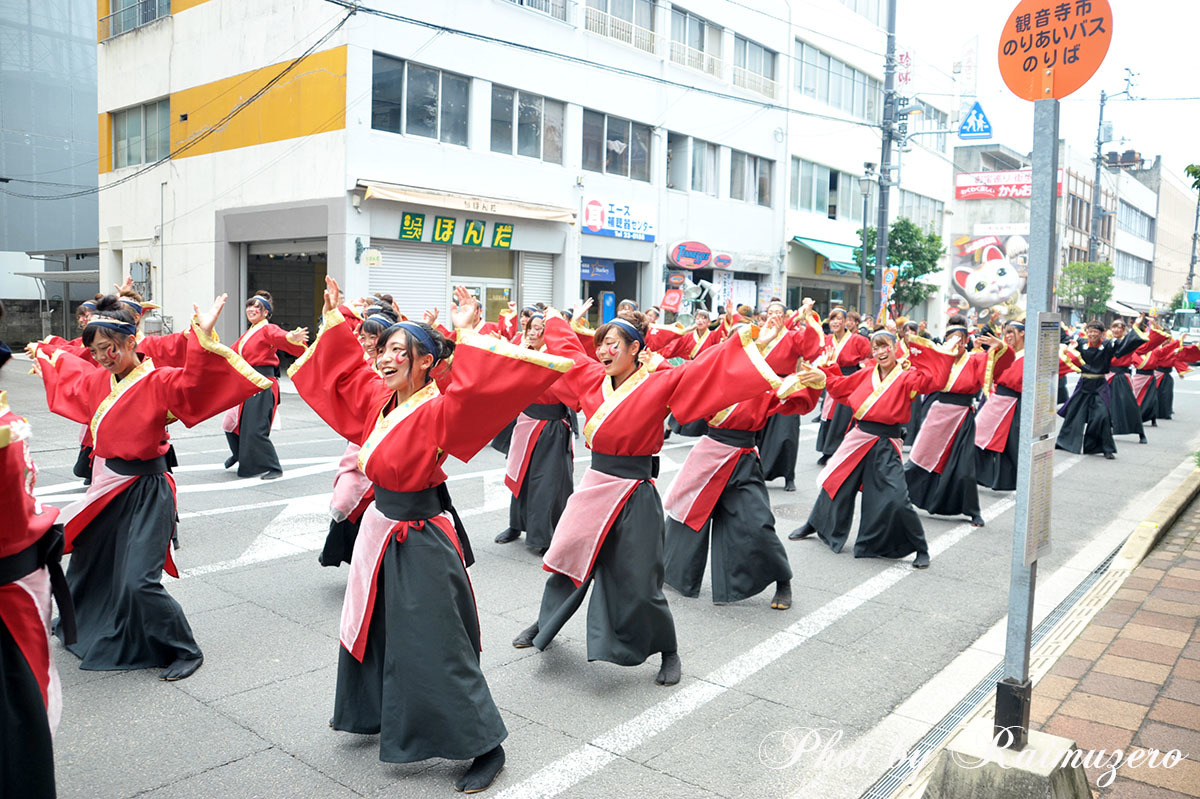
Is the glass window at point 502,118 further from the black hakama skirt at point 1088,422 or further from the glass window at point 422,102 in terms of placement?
the black hakama skirt at point 1088,422

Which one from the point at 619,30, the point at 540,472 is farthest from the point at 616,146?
the point at 540,472

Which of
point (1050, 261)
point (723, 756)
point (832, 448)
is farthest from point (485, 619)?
point (832, 448)

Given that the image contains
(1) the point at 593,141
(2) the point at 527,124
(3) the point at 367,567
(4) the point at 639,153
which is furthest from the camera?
(4) the point at 639,153

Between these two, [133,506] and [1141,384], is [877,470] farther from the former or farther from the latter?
[1141,384]

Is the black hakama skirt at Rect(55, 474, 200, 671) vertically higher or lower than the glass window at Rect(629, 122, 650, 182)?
lower

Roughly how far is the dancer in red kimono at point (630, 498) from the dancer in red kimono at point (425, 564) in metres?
1.02

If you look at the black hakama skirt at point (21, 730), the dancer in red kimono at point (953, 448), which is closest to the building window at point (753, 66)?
the dancer in red kimono at point (953, 448)

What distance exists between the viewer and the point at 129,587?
14.6 feet

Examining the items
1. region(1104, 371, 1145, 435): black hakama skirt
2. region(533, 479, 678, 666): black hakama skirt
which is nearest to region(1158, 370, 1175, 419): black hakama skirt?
region(1104, 371, 1145, 435): black hakama skirt

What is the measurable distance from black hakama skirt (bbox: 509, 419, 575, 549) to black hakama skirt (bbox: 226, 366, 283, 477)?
3.50 m

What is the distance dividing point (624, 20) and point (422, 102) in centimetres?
680

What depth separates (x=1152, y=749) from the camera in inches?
149

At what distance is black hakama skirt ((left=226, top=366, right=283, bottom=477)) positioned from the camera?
9.34m

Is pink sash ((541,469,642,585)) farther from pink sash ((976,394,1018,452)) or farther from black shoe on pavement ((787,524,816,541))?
pink sash ((976,394,1018,452))
